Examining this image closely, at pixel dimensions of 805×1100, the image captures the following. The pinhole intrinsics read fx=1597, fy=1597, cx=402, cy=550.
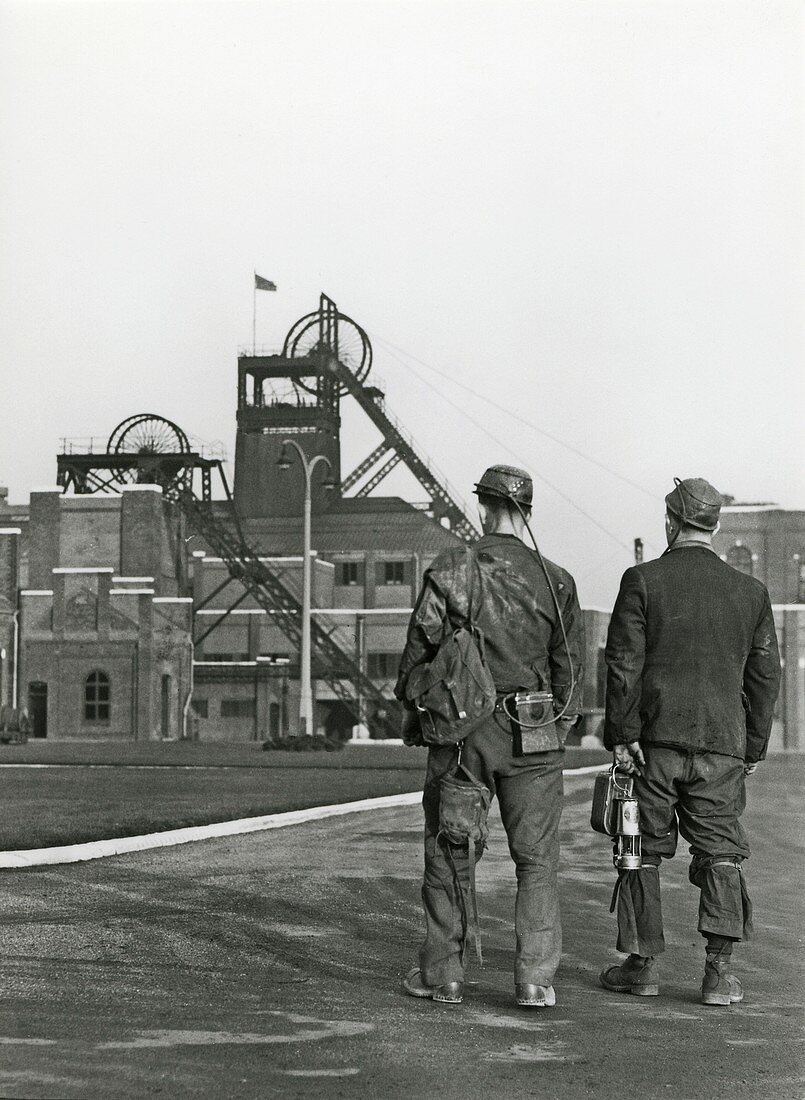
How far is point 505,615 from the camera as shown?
255 inches

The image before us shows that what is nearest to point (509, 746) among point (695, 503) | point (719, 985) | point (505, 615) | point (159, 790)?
point (505, 615)

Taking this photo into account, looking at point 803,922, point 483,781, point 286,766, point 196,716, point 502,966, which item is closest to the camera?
point 483,781

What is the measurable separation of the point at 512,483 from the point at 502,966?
7.62 ft

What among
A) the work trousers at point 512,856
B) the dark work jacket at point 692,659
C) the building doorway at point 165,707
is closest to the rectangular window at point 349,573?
the building doorway at point 165,707

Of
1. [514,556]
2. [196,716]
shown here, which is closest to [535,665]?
[514,556]

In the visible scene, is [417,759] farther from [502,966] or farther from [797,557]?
[797,557]

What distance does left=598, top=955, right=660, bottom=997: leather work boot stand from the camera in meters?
6.79

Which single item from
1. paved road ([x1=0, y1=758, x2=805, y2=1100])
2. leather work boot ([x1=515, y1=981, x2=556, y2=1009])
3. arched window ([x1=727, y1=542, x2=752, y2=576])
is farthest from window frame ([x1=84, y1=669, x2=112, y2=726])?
leather work boot ([x1=515, y1=981, x2=556, y2=1009])

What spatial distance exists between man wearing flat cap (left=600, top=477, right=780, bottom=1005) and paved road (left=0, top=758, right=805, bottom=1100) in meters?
0.31

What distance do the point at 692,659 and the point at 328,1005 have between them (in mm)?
2085

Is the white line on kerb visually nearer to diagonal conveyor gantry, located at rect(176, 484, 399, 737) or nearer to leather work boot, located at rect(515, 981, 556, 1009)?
leather work boot, located at rect(515, 981, 556, 1009)

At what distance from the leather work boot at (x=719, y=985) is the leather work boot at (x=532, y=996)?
73 cm

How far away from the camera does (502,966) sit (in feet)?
24.3

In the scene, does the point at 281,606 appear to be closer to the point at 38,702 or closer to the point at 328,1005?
the point at 38,702
